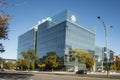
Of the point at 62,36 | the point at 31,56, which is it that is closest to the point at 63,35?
the point at 62,36

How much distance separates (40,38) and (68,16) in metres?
29.2

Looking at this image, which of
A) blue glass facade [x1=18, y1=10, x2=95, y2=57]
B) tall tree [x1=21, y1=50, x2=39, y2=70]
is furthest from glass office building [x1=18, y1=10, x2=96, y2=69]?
tall tree [x1=21, y1=50, x2=39, y2=70]

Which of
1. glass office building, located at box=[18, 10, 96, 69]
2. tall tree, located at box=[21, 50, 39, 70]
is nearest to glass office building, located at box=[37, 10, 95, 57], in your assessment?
glass office building, located at box=[18, 10, 96, 69]

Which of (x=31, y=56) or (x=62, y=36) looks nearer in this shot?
(x=62, y=36)

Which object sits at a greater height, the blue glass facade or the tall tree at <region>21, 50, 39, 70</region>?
the blue glass facade

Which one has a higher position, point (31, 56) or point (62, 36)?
point (62, 36)

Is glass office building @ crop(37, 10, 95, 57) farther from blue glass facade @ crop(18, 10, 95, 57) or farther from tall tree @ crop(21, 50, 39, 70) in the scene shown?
tall tree @ crop(21, 50, 39, 70)

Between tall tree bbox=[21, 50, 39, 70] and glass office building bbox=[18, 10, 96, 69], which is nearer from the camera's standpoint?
A: glass office building bbox=[18, 10, 96, 69]

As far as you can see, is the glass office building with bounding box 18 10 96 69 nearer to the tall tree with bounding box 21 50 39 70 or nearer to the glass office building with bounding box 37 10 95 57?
the glass office building with bounding box 37 10 95 57

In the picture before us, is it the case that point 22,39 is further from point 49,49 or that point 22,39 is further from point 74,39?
point 74,39

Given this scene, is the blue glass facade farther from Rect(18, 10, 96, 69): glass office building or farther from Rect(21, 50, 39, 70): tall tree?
Rect(21, 50, 39, 70): tall tree

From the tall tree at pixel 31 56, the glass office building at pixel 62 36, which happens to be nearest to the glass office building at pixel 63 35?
the glass office building at pixel 62 36

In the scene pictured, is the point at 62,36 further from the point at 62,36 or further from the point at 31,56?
the point at 31,56

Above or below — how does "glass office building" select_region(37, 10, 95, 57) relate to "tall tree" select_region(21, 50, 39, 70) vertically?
above
